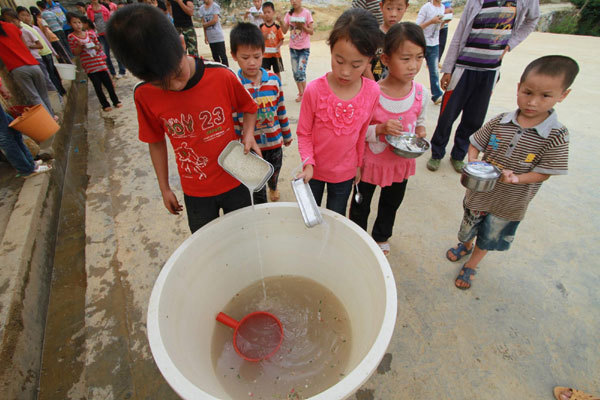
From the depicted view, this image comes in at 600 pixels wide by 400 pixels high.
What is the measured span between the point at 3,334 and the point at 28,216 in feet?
3.50

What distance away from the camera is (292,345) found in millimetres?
1528

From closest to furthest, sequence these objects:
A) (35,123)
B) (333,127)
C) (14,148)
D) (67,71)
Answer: (333,127)
(14,148)
(35,123)
(67,71)

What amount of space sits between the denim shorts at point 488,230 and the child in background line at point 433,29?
305cm

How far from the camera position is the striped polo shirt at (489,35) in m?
2.07

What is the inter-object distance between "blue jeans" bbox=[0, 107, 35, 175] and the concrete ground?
18.0 inches

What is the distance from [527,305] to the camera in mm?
1658

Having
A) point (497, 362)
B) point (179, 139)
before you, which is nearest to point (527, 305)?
point (497, 362)

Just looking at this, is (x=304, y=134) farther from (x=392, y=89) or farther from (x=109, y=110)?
(x=109, y=110)

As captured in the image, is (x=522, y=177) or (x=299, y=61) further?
(x=299, y=61)

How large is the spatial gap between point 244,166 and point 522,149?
1.33m

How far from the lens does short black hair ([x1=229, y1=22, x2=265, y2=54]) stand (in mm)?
1845

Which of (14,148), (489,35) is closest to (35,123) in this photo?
(14,148)

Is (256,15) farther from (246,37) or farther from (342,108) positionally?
(342,108)

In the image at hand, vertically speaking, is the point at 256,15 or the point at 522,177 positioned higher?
the point at 256,15
